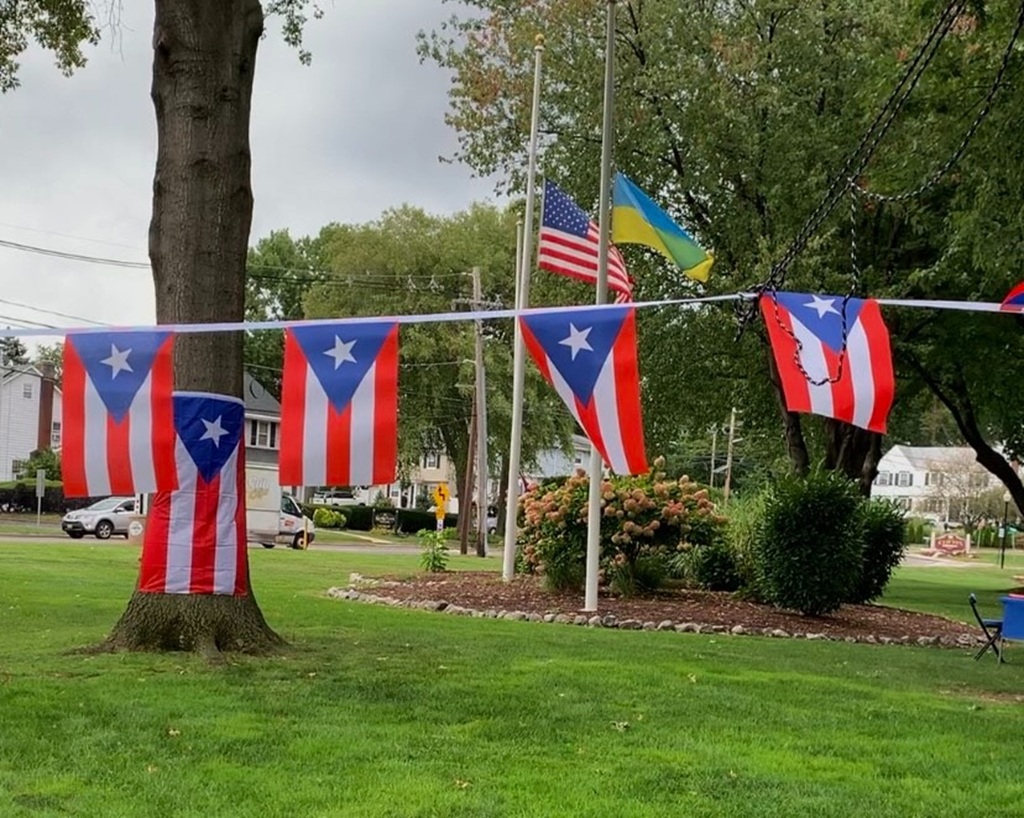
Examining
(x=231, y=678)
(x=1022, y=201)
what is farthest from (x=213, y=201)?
(x=1022, y=201)

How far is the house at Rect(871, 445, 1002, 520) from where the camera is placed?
71.8 m

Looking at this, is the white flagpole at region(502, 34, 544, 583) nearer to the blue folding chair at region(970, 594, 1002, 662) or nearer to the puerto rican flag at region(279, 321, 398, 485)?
the blue folding chair at region(970, 594, 1002, 662)

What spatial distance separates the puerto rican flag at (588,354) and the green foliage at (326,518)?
137ft

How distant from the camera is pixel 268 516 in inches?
1284

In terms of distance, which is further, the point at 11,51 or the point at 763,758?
the point at 11,51

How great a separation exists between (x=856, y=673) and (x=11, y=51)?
36.7 feet

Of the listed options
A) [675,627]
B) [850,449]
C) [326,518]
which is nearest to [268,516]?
[326,518]

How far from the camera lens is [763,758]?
5316mm

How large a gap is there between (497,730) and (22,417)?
180 ft

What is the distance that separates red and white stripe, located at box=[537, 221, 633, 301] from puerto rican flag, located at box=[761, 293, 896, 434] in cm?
556

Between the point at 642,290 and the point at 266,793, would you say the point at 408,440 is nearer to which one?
the point at 642,290

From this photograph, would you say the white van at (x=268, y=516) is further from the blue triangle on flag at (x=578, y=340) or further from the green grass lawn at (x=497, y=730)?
the blue triangle on flag at (x=578, y=340)

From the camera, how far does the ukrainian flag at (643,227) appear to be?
1225 cm

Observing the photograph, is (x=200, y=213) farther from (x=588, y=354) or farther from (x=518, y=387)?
(x=518, y=387)
